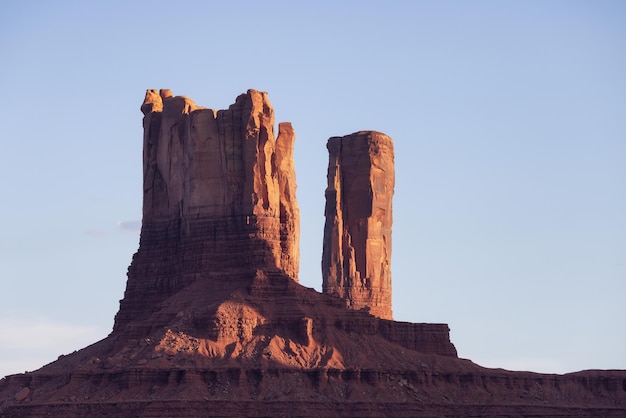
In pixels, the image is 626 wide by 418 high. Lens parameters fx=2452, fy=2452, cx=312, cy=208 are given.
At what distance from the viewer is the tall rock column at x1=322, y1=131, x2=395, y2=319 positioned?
7072 inches

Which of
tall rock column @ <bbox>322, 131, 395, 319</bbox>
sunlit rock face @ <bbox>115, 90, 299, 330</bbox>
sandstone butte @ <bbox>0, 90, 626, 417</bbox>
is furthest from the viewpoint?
tall rock column @ <bbox>322, 131, 395, 319</bbox>

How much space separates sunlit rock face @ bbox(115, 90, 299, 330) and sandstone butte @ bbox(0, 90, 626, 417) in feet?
0.29

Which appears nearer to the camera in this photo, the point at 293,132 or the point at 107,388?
the point at 107,388

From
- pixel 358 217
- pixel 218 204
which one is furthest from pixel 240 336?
pixel 358 217

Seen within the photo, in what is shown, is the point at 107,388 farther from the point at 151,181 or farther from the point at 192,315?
the point at 151,181

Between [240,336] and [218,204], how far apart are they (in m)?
10.3

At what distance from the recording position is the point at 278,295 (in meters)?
150

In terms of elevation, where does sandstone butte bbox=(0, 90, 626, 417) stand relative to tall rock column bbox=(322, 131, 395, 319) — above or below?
below

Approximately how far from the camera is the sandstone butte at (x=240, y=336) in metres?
144

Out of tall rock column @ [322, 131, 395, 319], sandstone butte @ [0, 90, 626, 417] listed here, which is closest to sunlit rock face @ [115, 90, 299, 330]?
sandstone butte @ [0, 90, 626, 417]

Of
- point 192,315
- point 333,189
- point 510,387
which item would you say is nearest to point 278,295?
point 192,315

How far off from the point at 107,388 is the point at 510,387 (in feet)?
88.5

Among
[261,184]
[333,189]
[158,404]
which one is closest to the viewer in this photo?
[158,404]

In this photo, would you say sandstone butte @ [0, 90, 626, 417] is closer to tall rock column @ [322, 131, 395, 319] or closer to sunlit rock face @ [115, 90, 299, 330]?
sunlit rock face @ [115, 90, 299, 330]
